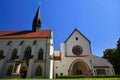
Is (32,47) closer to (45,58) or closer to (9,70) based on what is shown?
(45,58)

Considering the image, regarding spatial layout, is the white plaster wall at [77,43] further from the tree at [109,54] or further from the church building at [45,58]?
the tree at [109,54]

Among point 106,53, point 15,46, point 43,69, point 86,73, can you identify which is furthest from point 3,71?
point 106,53

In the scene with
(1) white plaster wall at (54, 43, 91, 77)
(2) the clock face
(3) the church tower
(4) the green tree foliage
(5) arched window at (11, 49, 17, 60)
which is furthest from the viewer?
(4) the green tree foliage

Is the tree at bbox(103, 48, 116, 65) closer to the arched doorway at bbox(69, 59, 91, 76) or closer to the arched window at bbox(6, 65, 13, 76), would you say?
the arched doorway at bbox(69, 59, 91, 76)

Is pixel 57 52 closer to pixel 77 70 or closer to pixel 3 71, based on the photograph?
pixel 77 70

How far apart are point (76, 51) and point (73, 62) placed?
3333mm

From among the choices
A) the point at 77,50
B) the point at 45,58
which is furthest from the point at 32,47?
the point at 77,50

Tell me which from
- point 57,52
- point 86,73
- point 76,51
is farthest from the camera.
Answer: point 57,52

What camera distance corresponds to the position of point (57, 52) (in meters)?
37.6

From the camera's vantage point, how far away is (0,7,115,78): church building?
2967 centimetres

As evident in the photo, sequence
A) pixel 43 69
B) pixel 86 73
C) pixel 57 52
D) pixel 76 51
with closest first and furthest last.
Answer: pixel 43 69
pixel 86 73
pixel 76 51
pixel 57 52

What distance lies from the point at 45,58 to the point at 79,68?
8791 mm

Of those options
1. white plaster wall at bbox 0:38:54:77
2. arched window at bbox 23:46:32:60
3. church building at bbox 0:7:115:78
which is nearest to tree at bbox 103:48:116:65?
church building at bbox 0:7:115:78

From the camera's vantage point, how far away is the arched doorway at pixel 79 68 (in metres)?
31.8
